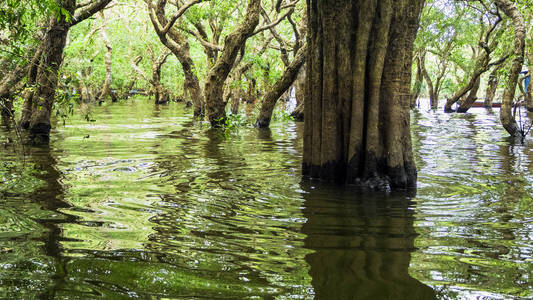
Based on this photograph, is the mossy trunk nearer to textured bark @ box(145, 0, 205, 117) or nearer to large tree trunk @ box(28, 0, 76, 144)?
textured bark @ box(145, 0, 205, 117)

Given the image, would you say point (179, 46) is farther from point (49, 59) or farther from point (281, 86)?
point (49, 59)

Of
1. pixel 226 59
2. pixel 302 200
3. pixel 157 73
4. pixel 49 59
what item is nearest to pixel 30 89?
pixel 49 59

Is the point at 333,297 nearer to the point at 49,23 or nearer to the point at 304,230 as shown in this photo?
the point at 304,230

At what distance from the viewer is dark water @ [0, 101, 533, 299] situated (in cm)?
293

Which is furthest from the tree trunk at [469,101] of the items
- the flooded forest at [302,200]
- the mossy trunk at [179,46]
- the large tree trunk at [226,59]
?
the large tree trunk at [226,59]

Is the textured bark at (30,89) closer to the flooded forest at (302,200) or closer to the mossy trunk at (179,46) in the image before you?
the flooded forest at (302,200)

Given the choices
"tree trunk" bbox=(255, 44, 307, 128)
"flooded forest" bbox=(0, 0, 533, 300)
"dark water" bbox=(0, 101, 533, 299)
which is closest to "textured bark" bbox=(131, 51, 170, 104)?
"tree trunk" bbox=(255, 44, 307, 128)

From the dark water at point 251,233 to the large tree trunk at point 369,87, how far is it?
434 millimetres

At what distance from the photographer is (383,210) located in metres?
5.08

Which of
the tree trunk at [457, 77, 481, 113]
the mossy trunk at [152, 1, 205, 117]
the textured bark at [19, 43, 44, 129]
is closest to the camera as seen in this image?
the textured bark at [19, 43, 44, 129]

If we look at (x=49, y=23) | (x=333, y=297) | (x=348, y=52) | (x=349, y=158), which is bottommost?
(x=333, y=297)

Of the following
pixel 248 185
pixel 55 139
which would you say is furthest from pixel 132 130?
pixel 248 185

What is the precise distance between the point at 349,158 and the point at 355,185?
1.12 feet

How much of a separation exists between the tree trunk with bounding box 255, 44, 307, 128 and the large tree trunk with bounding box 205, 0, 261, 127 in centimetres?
153
